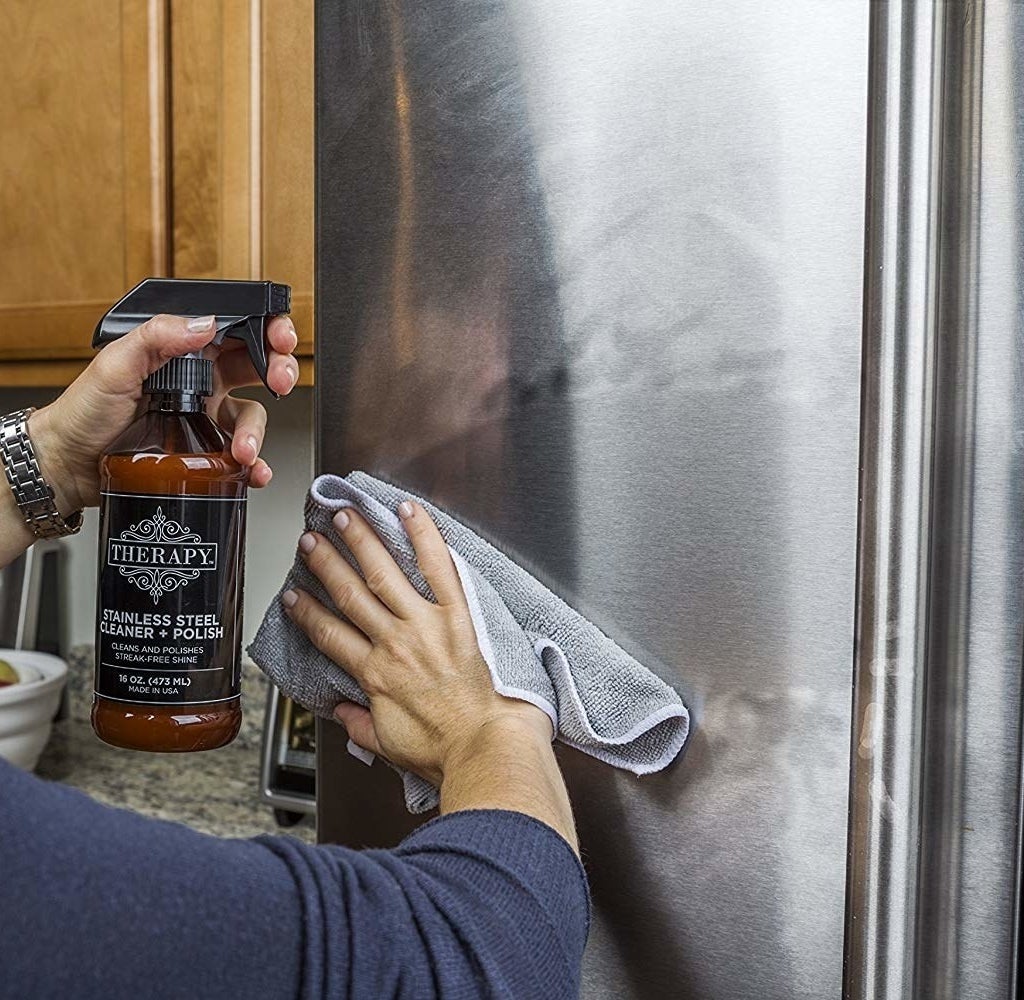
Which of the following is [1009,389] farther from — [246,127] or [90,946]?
[246,127]

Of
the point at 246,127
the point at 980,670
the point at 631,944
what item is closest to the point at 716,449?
the point at 980,670

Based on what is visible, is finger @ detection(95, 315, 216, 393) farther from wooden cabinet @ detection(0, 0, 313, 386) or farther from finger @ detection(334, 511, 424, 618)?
wooden cabinet @ detection(0, 0, 313, 386)

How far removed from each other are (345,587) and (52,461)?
0.30m

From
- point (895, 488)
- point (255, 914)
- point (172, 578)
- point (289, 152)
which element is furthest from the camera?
point (289, 152)

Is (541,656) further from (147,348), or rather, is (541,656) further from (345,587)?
(147,348)

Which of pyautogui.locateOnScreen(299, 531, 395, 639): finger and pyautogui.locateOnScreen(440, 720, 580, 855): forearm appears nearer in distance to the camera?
pyautogui.locateOnScreen(440, 720, 580, 855): forearm

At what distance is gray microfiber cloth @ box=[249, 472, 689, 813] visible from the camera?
1.99 ft

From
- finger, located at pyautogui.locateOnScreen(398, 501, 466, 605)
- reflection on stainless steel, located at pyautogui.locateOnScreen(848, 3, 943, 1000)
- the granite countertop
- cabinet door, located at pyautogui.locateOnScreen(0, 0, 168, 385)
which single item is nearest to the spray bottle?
finger, located at pyautogui.locateOnScreen(398, 501, 466, 605)

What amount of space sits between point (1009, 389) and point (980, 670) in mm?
134

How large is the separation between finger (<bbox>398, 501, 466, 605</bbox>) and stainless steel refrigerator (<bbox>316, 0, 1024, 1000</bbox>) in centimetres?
2

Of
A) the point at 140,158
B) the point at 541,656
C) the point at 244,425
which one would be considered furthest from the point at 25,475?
the point at 140,158

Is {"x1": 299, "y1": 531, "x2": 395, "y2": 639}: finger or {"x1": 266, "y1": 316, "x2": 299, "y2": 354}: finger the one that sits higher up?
{"x1": 266, "y1": 316, "x2": 299, "y2": 354}: finger

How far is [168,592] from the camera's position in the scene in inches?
25.6

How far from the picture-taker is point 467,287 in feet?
2.16
